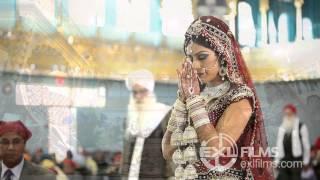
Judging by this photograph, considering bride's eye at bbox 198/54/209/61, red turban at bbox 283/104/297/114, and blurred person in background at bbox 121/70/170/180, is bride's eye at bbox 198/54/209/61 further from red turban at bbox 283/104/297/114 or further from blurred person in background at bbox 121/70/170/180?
red turban at bbox 283/104/297/114

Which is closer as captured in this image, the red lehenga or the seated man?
the red lehenga

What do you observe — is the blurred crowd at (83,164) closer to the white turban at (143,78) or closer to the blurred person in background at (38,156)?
the blurred person in background at (38,156)

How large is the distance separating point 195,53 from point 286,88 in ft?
1.97

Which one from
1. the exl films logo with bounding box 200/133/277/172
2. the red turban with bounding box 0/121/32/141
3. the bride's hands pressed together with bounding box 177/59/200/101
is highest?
the bride's hands pressed together with bounding box 177/59/200/101

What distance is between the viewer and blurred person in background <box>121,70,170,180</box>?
3.65 meters

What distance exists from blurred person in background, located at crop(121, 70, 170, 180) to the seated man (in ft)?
1.72

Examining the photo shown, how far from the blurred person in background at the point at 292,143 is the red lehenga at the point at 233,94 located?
0.09m

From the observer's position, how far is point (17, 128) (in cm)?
369

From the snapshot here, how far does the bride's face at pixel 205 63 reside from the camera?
11.8 ft

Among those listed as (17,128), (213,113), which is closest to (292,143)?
(213,113)

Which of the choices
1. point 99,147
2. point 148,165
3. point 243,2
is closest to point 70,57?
point 99,147

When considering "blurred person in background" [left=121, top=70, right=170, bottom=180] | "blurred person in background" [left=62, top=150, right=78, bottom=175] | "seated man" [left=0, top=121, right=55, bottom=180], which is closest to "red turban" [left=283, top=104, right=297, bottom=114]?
"blurred person in background" [left=121, top=70, right=170, bottom=180]
